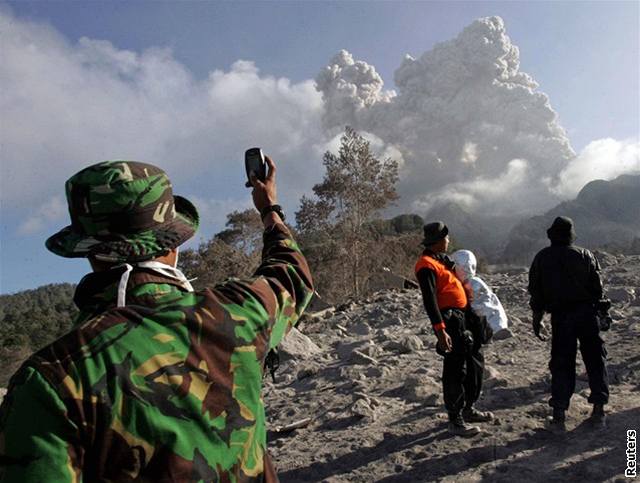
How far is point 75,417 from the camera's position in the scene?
79 cm

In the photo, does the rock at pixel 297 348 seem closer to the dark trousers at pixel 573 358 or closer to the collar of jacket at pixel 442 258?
the collar of jacket at pixel 442 258

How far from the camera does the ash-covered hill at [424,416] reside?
328cm

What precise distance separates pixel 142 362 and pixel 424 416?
374cm

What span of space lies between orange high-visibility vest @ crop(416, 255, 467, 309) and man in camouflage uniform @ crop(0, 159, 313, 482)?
101 inches

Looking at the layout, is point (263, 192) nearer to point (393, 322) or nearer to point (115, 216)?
point (115, 216)

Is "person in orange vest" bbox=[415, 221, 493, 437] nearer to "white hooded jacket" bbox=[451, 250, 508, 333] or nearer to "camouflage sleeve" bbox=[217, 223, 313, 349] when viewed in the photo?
"white hooded jacket" bbox=[451, 250, 508, 333]

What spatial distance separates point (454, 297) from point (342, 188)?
17398mm

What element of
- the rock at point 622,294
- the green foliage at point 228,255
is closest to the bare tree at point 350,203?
the green foliage at point 228,255

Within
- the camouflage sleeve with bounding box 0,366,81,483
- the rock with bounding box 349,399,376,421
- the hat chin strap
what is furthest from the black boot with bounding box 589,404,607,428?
the camouflage sleeve with bounding box 0,366,81,483

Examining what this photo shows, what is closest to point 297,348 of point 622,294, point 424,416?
point 424,416

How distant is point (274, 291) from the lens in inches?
45.2

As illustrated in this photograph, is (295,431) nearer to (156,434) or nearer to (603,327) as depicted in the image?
(603,327)

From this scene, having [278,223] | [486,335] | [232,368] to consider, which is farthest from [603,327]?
[232,368]

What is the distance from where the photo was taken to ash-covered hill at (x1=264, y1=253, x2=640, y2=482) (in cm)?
328
